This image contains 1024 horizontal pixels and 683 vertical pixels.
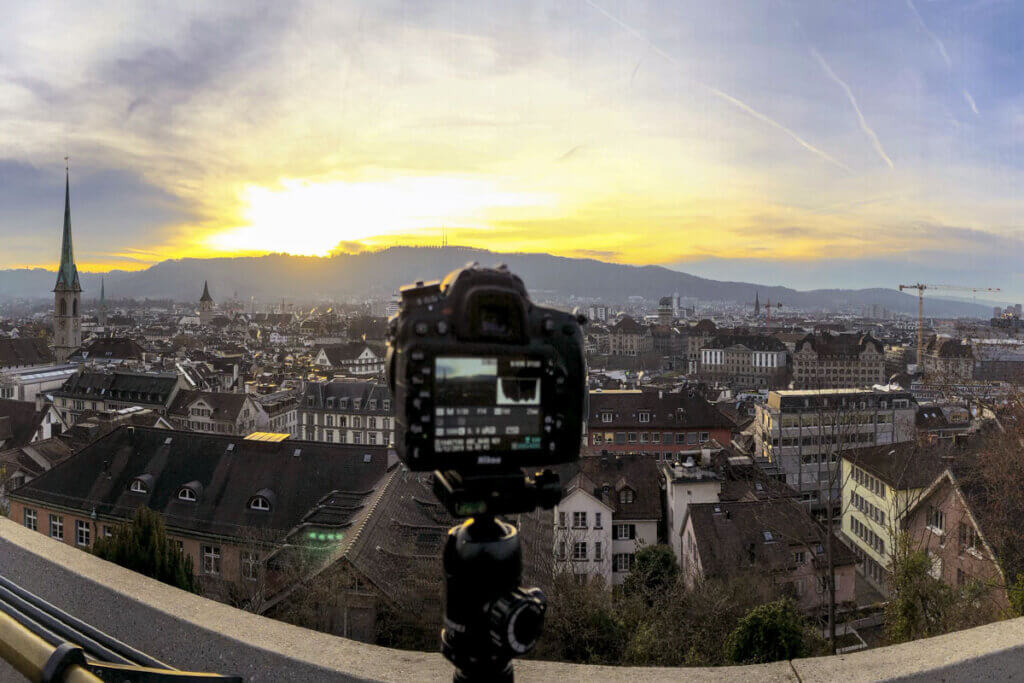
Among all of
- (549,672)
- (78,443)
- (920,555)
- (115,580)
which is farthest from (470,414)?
(78,443)

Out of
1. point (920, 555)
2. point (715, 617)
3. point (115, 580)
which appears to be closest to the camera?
point (115, 580)

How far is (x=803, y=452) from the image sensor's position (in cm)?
3136

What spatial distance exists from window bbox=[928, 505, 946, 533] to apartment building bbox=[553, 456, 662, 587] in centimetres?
575

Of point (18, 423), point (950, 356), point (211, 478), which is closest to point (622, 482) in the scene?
point (211, 478)

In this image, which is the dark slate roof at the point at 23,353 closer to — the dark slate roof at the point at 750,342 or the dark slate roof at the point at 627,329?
the dark slate roof at the point at 750,342

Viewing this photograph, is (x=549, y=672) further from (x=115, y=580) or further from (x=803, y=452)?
(x=803, y=452)

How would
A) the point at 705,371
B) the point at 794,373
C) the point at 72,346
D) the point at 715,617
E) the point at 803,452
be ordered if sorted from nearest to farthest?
the point at 715,617
the point at 803,452
the point at 72,346
the point at 794,373
the point at 705,371

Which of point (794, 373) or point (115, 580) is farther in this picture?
point (794, 373)

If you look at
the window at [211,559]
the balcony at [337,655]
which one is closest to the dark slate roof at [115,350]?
the window at [211,559]

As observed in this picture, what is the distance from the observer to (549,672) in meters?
2.13

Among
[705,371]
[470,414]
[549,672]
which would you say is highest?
[470,414]

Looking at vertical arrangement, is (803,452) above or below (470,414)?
below

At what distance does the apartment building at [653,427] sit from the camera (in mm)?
30828

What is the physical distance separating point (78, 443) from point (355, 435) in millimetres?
14343
